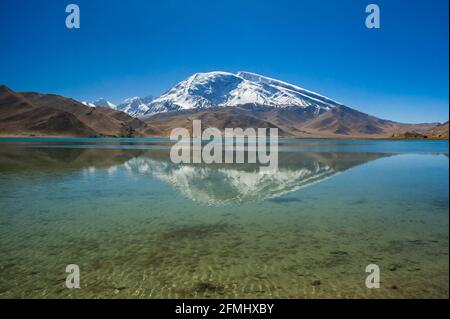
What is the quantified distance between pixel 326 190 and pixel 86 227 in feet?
60.2

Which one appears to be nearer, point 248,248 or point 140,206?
point 248,248

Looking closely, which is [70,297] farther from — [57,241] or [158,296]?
[57,241]

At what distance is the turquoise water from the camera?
10.2m

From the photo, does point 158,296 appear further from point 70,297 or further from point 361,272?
point 361,272

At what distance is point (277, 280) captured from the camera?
420 inches

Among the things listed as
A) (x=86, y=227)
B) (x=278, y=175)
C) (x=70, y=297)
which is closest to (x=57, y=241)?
(x=86, y=227)

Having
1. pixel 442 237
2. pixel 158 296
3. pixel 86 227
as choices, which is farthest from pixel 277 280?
pixel 86 227

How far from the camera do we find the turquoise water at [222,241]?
10203 mm

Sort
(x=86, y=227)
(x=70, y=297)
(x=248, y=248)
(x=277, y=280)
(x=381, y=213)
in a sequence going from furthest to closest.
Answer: (x=381, y=213) < (x=86, y=227) < (x=248, y=248) < (x=277, y=280) < (x=70, y=297)

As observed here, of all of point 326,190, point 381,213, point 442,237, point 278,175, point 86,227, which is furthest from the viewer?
point 278,175

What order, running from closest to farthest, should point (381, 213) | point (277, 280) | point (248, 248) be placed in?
point (277, 280)
point (248, 248)
point (381, 213)

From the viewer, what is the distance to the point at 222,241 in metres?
14.5
